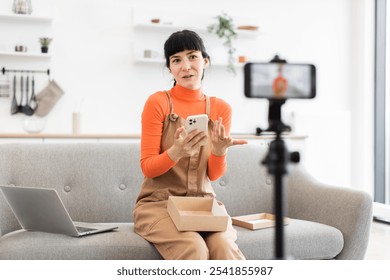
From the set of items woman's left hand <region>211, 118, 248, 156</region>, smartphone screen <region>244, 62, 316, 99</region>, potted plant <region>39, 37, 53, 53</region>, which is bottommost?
woman's left hand <region>211, 118, 248, 156</region>

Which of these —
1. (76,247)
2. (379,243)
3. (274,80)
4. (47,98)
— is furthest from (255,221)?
(47,98)

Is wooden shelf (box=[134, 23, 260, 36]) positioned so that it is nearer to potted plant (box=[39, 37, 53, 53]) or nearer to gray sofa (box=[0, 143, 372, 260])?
potted plant (box=[39, 37, 53, 53])

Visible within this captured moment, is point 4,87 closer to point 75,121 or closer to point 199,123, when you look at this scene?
point 75,121

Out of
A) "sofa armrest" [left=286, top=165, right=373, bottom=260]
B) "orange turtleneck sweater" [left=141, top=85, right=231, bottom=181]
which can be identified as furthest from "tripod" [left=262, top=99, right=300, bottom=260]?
"sofa armrest" [left=286, top=165, right=373, bottom=260]

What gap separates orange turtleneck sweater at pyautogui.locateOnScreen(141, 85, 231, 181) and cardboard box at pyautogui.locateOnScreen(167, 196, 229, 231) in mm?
126

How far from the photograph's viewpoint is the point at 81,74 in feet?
13.8

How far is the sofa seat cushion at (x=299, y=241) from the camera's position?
187 centimetres

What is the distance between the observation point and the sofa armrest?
2047 millimetres

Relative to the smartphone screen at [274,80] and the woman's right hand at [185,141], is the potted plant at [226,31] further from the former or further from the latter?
the smartphone screen at [274,80]

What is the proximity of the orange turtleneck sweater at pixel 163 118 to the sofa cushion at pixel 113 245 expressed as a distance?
253mm

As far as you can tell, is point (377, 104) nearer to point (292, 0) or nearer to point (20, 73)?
point (292, 0)

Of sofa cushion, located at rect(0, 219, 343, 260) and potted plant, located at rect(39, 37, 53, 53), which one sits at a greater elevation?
potted plant, located at rect(39, 37, 53, 53)

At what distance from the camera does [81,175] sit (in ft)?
7.00

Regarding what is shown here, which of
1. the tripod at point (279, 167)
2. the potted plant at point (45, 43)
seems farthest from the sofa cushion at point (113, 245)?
the potted plant at point (45, 43)
